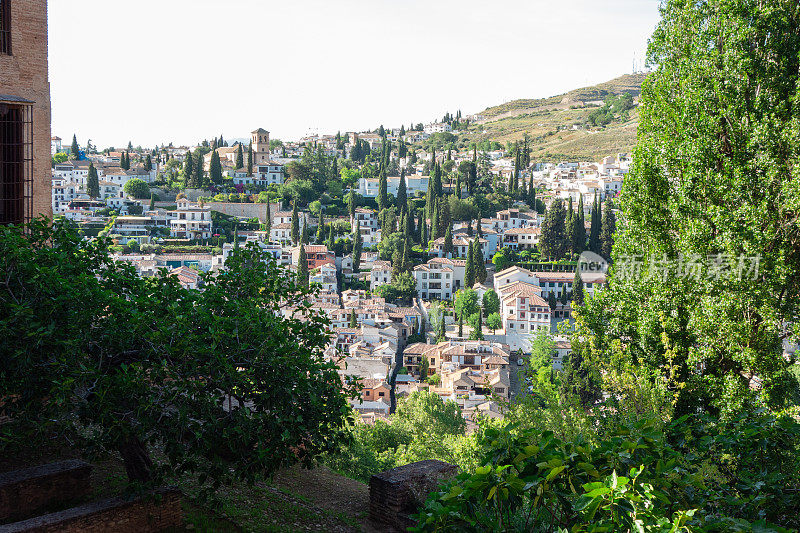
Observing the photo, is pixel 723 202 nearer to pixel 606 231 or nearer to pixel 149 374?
pixel 149 374

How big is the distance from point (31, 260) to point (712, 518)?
4.93 meters

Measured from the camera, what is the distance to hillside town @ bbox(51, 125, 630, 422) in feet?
117

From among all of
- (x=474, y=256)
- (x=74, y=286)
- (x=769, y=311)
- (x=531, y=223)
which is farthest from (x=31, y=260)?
(x=531, y=223)

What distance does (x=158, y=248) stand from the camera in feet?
164

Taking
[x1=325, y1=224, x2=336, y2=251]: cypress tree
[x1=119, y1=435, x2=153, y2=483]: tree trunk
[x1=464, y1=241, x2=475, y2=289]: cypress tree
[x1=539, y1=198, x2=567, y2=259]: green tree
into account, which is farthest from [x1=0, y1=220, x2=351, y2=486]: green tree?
[x1=325, y1=224, x2=336, y2=251]: cypress tree

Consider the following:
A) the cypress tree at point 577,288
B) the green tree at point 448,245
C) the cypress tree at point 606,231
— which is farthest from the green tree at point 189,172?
the cypress tree at point 606,231

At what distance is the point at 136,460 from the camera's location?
209 inches

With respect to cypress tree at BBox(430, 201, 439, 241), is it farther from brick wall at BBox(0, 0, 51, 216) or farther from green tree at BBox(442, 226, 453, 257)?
brick wall at BBox(0, 0, 51, 216)

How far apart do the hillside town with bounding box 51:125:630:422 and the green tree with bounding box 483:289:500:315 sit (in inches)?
7.2

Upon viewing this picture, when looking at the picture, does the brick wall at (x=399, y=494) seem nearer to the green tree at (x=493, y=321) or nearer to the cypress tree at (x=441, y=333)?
the cypress tree at (x=441, y=333)

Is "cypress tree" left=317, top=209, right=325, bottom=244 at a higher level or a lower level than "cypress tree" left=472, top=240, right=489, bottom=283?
higher

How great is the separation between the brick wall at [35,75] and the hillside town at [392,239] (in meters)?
19.7

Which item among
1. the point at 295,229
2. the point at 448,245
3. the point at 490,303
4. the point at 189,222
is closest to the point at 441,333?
the point at 490,303

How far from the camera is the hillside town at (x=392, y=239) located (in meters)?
35.8
